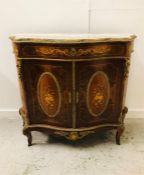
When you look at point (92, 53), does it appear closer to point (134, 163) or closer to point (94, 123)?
point (94, 123)

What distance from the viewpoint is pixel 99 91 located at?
1.88 m

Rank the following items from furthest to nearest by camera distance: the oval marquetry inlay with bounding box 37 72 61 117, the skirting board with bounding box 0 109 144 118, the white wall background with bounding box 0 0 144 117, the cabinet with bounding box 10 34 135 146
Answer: the skirting board with bounding box 0 109 144 118 → the white wall background with bounding box 0 0 144 117 → the oval marquetry inlay with bounding box 37 72 61 117 → the cabinet with bounding box 10 34 135 146

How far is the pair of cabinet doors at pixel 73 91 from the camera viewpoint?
5.90 feet

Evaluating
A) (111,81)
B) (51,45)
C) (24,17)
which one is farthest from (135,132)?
(24,17)

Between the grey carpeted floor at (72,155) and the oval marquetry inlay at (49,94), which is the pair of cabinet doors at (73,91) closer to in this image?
the oval marquetry inlay at (49,94)

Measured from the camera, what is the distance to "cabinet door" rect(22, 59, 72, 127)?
71.1 inches

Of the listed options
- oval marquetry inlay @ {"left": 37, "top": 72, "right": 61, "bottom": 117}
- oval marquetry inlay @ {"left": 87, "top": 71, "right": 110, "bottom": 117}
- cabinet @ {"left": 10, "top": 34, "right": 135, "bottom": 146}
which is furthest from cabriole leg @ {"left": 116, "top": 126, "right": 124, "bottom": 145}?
oval marquetry inlay @ {"left": 37, "top": 72, "right": 61, "bottom": 117}

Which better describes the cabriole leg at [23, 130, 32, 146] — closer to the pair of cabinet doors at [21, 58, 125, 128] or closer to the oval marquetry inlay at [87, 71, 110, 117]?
the pair of cabinet doors at [21, 58, 125, 128]

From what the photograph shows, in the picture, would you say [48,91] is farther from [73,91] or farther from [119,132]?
[119,132]

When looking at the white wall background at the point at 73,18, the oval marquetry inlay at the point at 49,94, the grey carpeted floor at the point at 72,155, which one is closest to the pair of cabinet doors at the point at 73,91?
the oval marquetry inlay at the point at 49,94

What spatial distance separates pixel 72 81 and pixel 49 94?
0.66ft

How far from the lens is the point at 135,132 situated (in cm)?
224

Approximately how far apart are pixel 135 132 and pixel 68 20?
1.09 m

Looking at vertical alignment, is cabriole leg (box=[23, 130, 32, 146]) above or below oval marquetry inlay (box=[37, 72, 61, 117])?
below
